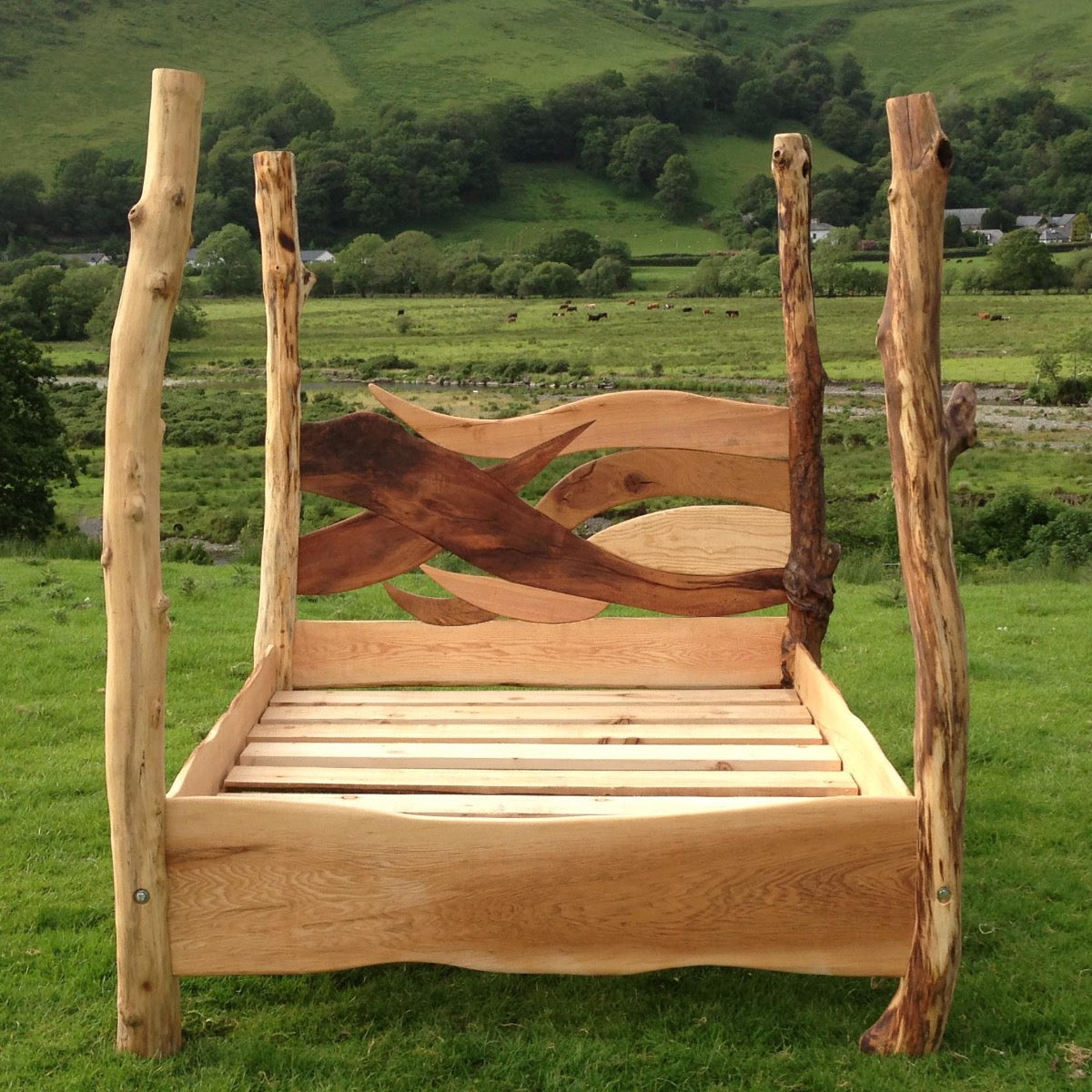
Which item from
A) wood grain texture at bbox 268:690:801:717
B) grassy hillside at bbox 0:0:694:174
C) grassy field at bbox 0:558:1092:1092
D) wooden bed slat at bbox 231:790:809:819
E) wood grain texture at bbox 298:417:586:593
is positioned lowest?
grassy field at bbox 0:558:1092:1092

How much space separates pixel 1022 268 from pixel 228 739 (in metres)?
55.8

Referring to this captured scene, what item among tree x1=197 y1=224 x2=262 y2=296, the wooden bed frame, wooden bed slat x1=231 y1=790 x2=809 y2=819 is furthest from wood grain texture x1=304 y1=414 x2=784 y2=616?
tree x1=197 y1=224 x2=262 y2=296

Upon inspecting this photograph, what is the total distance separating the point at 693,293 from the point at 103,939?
55458 mm

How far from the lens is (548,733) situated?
392 centimetres

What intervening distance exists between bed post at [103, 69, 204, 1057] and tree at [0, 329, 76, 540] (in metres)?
13.9

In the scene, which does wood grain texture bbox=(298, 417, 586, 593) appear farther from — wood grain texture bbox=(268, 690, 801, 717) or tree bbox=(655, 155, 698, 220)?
tree bbox=(655, 155, 698, 220)

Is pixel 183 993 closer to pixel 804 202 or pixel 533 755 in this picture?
pixel 533 755

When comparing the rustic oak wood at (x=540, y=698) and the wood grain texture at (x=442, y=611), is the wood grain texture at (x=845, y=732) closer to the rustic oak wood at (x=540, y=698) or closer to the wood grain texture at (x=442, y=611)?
the rustic oak wood at (x=540, y=698)

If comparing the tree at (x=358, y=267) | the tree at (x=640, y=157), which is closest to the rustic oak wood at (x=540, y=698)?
the tree at (x=358, y=267)

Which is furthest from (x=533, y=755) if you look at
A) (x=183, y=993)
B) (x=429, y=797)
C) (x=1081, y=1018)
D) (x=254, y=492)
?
(x=254, y=492)

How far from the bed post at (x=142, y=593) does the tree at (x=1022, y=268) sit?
5568 centimetres

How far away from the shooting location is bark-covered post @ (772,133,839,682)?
4.38 m

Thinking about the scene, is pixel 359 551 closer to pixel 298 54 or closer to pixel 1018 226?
pixel 1018 226

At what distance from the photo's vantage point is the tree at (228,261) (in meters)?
50.5
